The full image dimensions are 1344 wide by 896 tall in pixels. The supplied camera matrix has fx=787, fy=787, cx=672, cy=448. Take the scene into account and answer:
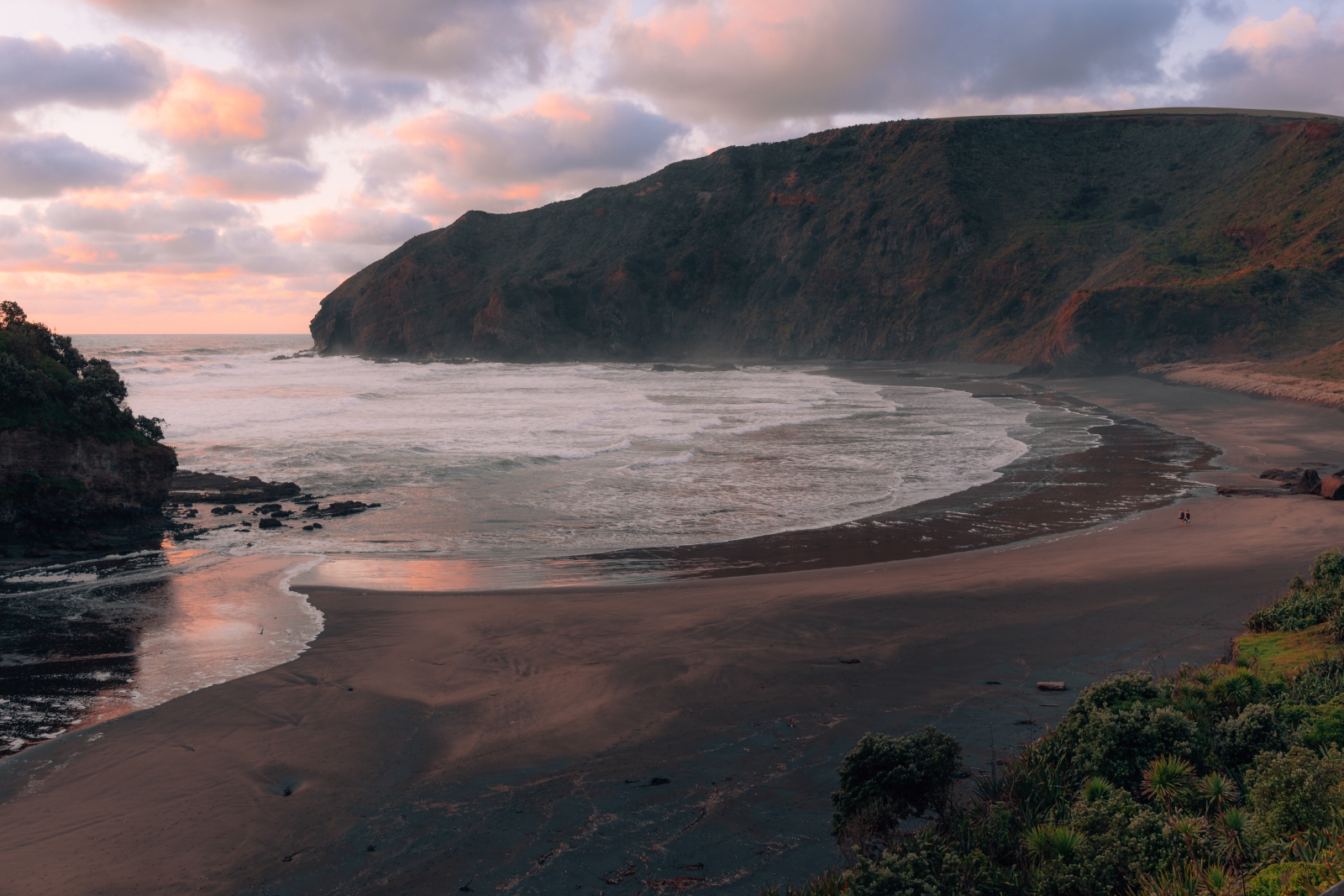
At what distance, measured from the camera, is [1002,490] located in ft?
67.8

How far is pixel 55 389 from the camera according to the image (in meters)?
16.7

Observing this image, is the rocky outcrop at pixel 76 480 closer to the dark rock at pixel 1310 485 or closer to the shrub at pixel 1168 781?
the shrub at pixel 1168 781

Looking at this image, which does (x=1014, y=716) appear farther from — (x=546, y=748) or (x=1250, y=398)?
(x=1250, y=398)

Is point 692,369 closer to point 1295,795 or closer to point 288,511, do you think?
point 288,511

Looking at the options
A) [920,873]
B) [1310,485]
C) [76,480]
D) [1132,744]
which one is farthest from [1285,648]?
[76,480]

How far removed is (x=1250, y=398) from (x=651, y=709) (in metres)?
45.2

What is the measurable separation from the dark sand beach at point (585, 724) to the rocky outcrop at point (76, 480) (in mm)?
6873

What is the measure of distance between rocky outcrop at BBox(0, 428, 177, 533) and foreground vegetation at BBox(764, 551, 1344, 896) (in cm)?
1710

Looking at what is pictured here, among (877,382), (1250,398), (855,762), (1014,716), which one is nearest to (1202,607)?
(1014,716)

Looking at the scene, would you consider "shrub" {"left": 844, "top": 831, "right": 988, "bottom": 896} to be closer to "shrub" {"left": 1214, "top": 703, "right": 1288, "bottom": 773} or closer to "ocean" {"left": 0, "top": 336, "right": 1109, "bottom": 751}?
"shrub" {"left": 1214, "top": 703, "right": 1288, "bottom": 773}

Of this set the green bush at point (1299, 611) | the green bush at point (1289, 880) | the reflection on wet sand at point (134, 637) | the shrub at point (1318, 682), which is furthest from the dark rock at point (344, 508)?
the green bush at point (1289, 880)

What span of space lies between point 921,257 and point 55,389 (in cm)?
10326

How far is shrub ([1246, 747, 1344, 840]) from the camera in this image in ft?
14.5

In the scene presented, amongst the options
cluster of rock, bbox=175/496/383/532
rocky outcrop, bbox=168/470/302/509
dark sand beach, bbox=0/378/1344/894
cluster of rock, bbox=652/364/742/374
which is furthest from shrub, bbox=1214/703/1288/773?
cluster of rock, bbox=652/364/742/374
